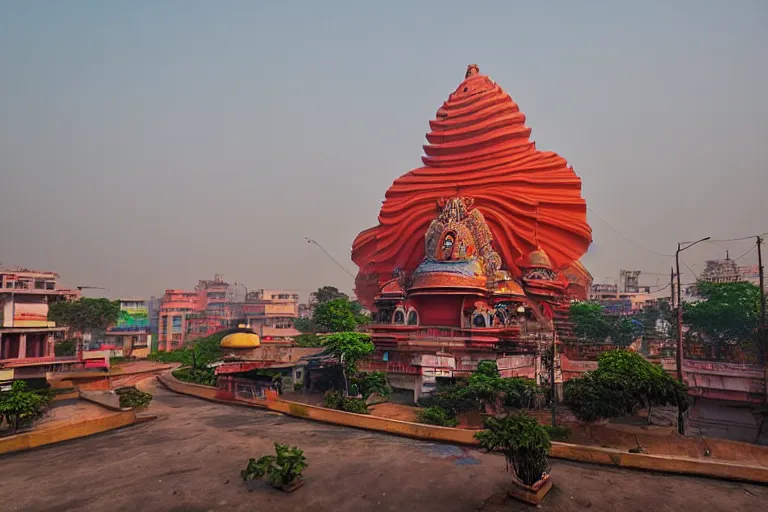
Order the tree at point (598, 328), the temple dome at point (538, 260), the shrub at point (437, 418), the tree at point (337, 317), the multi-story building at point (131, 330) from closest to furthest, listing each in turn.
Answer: the shrub at point (437, 418)
the temple dome at point (538, 260)
the tree at point (337, 317)
the tree at point (598, 328)
the multi-story building at point (131, 330)

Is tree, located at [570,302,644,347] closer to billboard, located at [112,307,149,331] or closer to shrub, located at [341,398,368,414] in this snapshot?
shrub, located at [341,398,368,414]

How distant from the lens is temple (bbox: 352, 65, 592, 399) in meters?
29.3

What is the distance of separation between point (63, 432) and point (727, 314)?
44792 mm

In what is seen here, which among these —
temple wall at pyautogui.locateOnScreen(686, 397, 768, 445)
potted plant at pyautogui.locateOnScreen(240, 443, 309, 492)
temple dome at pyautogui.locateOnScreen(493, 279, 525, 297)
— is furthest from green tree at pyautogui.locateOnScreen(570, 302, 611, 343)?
potted plant at pyautogui.locateOnScreen(240, 443, 309, 492)

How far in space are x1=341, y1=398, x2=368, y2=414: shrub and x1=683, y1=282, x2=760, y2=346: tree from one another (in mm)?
30807

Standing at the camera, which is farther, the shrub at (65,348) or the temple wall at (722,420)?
the shrub at (65,348)

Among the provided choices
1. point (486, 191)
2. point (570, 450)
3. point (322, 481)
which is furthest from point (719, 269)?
point (322, 481)

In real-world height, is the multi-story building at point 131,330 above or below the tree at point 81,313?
below

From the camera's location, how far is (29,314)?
33.5 metres

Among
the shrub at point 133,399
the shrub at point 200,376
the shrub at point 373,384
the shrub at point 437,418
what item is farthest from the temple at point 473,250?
the shrub at point 133,399

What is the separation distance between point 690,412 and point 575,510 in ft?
68.5

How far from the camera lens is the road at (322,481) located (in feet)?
38.9

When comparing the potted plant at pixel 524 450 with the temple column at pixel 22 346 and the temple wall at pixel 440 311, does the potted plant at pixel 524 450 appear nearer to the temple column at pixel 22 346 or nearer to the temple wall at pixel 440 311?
the temple wall at pixel 440 311

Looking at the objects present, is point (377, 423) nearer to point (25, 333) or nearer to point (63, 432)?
point (63, 432)
